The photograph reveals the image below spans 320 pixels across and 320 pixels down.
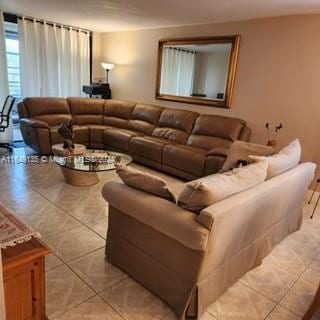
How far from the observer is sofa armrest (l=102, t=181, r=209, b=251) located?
1533 millimetres

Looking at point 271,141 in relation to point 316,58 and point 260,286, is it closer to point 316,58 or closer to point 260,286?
point 316,58

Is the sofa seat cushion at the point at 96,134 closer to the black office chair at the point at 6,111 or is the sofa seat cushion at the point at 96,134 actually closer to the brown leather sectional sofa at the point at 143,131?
the brown leather sectional sofa at the point at 143,131

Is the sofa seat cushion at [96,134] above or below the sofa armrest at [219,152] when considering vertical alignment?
below

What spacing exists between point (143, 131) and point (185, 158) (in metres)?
1.44

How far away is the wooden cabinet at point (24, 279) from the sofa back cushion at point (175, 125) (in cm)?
345

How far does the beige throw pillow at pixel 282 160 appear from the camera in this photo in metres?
2.22

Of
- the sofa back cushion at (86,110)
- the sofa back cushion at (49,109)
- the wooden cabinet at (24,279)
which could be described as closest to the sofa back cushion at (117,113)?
the sofa back cushion at (86,110)

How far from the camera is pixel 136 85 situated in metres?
5.84

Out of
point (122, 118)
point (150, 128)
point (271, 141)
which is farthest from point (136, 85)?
point (271, 141)

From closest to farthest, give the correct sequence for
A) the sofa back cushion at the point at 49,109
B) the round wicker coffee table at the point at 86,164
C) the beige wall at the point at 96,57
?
the round wicker coffee table at the point at 86,164
the sofa back cushion at the point at 49,109
the beige wall at the point at 96,57

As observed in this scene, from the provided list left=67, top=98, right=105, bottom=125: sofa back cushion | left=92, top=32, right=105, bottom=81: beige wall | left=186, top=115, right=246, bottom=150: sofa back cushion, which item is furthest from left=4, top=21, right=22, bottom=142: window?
left=186, top=115, right=246, bottom=150: sofa back cushion

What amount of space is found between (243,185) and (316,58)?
269 centimetres

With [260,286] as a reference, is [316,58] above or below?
above

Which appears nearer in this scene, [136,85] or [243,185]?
[243,185]
